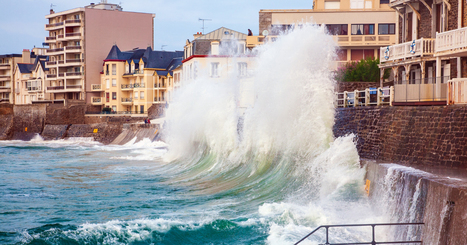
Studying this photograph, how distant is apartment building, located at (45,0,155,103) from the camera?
254ft

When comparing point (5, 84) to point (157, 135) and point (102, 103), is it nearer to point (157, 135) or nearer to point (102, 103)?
point (102, 103)

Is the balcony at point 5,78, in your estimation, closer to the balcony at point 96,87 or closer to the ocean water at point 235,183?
the balcony at point 96,87

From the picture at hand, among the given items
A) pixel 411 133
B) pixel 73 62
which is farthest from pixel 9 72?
pixel 411 133

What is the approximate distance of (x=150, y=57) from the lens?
236ft

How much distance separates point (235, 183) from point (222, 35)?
117ft

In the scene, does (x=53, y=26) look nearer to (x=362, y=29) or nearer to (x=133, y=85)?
(x=133, y=85)

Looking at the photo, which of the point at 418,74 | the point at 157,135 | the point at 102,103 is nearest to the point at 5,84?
the point at 102,103

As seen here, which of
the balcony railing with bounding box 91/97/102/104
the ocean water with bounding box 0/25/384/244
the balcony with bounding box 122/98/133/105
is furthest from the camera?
the balcony railing with bounding box 91/97/102/104

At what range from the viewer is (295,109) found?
60.1ft

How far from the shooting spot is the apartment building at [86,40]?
77.6 m

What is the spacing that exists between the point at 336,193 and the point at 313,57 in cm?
753

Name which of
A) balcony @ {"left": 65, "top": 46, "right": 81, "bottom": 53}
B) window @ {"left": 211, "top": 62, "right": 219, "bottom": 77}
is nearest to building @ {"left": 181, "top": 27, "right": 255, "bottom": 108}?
window @ {"left": 211, "top": 62, "right": 219, "bottom": 77}

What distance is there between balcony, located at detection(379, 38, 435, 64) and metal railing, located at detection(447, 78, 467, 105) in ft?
25.2

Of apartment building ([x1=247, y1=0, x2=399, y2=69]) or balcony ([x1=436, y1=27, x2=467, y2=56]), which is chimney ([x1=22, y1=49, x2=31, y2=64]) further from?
balcony ([x1=436, y1=27, x2=467, y2=56])
